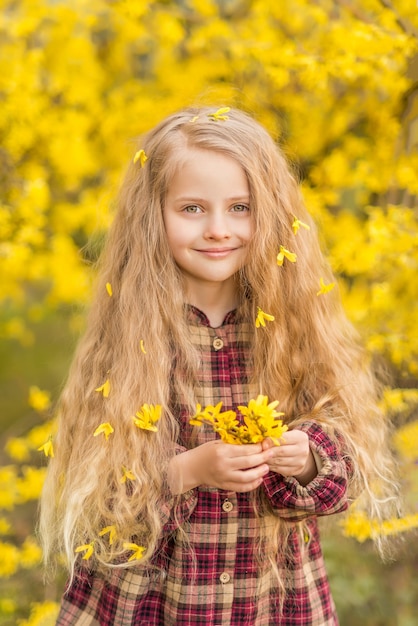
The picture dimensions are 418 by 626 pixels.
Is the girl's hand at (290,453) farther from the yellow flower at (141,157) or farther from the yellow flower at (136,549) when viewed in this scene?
the yellow flower at (141,157)

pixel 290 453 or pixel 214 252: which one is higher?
pixel 214 252

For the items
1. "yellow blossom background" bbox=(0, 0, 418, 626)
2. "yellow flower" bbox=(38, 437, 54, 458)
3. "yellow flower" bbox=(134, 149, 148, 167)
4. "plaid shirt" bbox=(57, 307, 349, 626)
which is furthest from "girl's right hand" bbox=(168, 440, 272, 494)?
"yellow blossom background" bbox=(0, 0, 418, 626)

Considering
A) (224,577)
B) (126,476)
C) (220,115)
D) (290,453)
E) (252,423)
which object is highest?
(220,115)

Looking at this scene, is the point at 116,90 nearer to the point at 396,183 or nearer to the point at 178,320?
the point at 396,183

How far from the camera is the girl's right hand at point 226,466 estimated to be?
1.47m

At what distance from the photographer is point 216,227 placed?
5.32ft

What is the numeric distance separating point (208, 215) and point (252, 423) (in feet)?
1.57

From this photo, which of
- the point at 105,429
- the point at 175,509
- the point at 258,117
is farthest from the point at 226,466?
the point at 258,117

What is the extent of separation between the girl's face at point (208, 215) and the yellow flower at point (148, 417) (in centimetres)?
31

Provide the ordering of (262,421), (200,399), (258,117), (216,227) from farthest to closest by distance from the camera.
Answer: (258,117) → (200,399) → (216,227) → (262,421)

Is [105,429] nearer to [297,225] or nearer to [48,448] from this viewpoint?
[48,448]

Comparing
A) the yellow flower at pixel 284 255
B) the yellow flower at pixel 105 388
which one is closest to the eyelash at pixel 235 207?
the yellow flower at pixel 284 255

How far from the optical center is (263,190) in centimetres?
170

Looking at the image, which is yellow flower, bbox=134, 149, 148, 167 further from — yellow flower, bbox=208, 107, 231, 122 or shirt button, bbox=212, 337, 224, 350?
shirt button, bbox=212, 337, 224, 350
